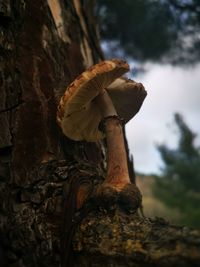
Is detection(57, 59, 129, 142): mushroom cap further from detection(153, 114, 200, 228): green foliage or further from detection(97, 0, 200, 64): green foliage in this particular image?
detection(153, 114, 200, 228): green foliage

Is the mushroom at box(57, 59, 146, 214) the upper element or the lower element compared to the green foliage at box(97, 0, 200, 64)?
lower

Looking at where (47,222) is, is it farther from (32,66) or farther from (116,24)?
(116,24)

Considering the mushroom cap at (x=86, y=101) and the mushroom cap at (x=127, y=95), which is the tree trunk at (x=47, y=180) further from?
the mushroom cap at (x=127, y=95)

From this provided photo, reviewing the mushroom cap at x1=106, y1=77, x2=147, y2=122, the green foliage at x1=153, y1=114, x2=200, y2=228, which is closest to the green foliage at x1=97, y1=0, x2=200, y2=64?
the mushroom cap at x1=106, y1=77, x2=147, y2=122

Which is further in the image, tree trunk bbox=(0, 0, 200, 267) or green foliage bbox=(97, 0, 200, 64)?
green foliage bbox=(97, 0, 200, 64)

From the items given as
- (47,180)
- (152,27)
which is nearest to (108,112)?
(47,180)

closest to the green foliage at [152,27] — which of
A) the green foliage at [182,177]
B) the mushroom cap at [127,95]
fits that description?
the mushroom cap at [127,95]

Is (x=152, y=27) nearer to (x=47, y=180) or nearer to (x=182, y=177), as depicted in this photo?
(x=47, y=180)

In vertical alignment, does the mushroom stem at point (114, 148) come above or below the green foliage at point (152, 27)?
below
